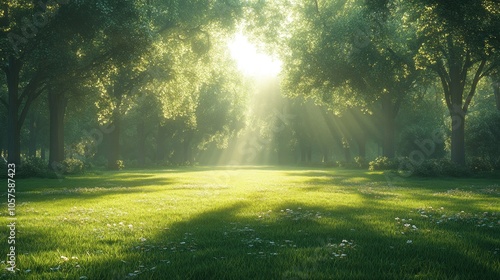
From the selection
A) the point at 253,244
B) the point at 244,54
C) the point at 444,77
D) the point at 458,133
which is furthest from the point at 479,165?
the point at 253,244

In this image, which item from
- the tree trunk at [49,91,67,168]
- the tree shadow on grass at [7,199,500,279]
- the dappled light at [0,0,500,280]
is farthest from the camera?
the tree trunk at [49,91,67,168]

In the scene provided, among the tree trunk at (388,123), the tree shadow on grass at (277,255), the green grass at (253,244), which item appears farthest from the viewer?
the tree trunk at (388,123)

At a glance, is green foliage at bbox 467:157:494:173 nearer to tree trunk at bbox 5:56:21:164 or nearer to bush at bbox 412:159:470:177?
bush at bbox 412:159:470:177

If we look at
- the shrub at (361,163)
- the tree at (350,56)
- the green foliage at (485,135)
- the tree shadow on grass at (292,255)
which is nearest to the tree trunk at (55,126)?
the tree at (350,56)

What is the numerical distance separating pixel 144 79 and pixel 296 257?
149ft

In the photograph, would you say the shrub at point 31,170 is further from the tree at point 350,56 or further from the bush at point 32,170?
the tree at point 350,56

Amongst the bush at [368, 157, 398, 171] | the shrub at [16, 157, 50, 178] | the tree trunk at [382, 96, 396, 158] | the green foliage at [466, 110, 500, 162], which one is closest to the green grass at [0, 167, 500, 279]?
the shrub at [16, 157, 50, 178]

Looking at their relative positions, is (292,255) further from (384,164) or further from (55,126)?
(384,164)

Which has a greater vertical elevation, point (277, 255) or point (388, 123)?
point (388, 123)

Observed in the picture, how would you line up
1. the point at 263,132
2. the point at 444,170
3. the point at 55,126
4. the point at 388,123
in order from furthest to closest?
the point at 263,132 < the point at 388,123 < the point at 55,126 < the point at 444,170

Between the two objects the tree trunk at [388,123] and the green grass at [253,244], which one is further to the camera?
the tree trunk at [388,123]

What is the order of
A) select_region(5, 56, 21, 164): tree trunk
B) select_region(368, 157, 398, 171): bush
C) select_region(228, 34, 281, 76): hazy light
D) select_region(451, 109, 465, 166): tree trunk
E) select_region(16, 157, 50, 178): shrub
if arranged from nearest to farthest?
select_region(5, 56, 21, 164): tree trunk, select_region(16, 157, 50, 178): shrub, select_region(451, 109, 465, 166): tree trunk, select_region(368, 157, 398, 171): bush, select_region(228, 34, 281, 76): hazy light

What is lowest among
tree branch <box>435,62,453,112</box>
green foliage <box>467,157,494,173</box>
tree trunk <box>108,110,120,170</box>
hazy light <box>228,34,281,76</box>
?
green foliage <box>467,157,494,173</box>

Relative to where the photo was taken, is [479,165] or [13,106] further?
[479,165]
